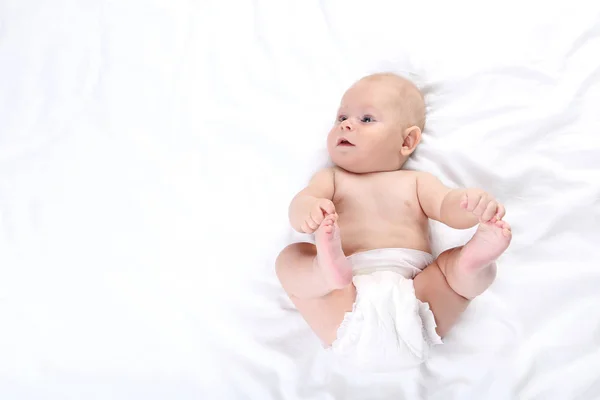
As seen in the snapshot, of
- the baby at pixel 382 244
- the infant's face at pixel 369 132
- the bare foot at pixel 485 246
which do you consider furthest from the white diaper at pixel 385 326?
the infant's face at pixel 369 132

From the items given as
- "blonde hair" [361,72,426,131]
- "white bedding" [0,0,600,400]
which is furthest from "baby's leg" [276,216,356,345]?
"blonde hair" [361,72,426,131]

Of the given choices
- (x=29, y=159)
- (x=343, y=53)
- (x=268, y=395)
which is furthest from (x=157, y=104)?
(x=268, y=395)

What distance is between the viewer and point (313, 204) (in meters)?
1.07

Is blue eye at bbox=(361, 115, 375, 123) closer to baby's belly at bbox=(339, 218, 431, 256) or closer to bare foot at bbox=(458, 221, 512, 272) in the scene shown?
baby's belly at bbox=(339, 218, 431, 256)

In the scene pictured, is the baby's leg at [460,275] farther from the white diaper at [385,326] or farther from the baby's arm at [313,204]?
the baby's arm at [313,204]

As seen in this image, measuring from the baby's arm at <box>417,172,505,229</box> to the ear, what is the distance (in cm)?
6

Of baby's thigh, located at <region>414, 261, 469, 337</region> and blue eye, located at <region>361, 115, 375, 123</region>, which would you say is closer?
baby's thigh, located at <region>414, 261, 469, 337</region>

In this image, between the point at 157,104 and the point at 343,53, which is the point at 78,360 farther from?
the point at 343,53

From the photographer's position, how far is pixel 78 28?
1558mm

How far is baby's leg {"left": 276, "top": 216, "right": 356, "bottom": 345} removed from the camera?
3.40ft

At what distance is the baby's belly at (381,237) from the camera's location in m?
1.23

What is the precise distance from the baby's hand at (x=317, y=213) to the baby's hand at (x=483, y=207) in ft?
0.71

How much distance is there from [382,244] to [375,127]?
233mm

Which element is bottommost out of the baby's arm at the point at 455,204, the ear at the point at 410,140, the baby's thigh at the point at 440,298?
the baby's thigh at the point at 440,298
